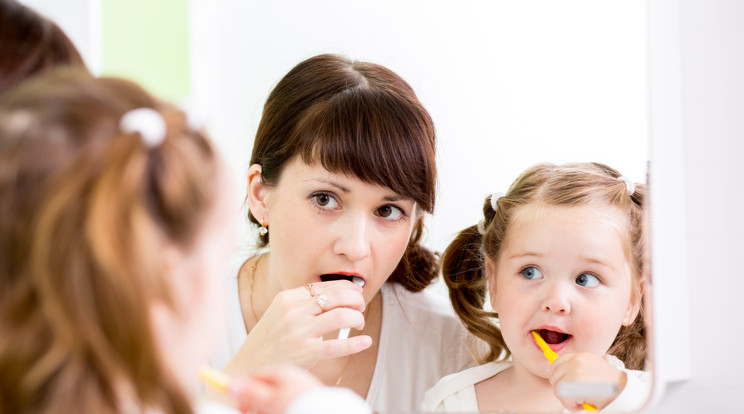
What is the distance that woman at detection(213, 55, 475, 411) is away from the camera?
2.64 ft

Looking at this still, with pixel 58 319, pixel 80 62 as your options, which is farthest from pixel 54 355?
pixel 80 62

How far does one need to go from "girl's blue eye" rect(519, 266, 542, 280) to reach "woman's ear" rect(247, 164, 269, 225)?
0.35 meters

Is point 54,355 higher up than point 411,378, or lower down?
higher up

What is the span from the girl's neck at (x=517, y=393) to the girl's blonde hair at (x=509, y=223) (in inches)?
1.5

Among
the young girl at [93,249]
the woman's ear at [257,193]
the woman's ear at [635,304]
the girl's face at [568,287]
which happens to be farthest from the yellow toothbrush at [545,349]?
the young girl at [93,249]

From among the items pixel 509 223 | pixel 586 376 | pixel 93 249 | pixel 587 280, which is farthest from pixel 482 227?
pixel 93 249

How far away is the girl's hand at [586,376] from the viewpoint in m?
0.69

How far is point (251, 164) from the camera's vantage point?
91 centimetres

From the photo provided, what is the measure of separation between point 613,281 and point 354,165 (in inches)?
13.8

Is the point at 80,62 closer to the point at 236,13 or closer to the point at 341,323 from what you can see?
the point at 236,13

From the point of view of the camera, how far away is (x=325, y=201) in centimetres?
86

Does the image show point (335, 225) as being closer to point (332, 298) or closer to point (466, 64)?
point (332, 298)

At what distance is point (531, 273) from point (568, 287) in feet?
0.17

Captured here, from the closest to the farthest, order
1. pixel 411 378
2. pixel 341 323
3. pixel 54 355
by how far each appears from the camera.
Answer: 1. pixel 54 355
2. pixel 341 323
3. pixel 411 378
